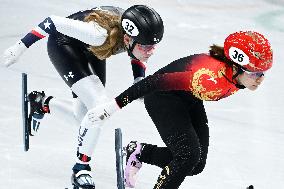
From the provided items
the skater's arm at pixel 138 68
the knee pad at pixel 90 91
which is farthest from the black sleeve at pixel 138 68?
A: the knee pad at pixel 90 91

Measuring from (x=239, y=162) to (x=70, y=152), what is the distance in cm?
134

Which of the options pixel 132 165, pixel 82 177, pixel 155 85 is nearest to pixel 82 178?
pixel 82 177

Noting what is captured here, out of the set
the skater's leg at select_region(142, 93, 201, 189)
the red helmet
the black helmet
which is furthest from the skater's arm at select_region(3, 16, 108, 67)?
the red helmet

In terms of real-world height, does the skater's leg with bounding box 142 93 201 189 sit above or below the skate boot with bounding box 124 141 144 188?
above

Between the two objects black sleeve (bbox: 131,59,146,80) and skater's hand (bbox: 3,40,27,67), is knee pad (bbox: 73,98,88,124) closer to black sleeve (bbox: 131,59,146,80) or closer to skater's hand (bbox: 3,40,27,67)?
black sleeve (bbox: 131,59,146,80)

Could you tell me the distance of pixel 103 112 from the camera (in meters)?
4.96

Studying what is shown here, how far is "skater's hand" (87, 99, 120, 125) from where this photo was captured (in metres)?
4.94

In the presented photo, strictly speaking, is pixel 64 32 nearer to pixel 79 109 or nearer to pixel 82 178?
pixel 79 109

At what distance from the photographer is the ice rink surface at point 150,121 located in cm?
607

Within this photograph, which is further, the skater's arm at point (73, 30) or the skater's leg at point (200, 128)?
the skater's arm at point (73, 30)

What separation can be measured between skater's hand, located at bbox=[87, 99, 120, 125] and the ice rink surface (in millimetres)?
874

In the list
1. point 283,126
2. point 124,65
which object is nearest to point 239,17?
point 124,65

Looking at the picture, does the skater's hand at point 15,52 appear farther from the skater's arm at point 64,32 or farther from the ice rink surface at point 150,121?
the ice rink surface at point 150,121

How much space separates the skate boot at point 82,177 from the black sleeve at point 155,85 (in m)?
0.79
